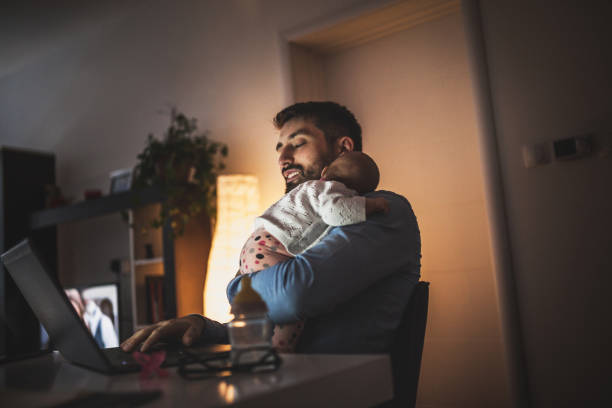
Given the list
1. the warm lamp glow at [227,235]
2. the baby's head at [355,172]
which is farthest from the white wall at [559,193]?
the warm lamp glow at [227,235]

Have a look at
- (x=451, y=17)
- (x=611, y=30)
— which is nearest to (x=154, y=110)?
(x=451, y=17)

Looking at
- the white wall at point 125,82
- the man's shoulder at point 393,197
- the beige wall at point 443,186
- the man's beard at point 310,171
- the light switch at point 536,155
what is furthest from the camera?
the white wall at point 125,82

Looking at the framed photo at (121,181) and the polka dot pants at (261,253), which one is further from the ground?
the framed photo at (121,181)

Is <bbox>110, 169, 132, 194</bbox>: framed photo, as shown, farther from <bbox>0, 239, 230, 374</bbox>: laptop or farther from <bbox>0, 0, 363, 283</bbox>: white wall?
<bbox>0, 239, 230, 374</bbox>: laptop

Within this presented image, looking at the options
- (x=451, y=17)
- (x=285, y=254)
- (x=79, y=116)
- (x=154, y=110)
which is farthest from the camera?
(x=79, y=116)

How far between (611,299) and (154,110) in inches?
125

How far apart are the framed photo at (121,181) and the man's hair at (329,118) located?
219 cm

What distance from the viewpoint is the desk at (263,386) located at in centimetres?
63

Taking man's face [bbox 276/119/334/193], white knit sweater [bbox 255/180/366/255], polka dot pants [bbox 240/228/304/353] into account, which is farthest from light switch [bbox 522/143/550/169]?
polka dot pants [bbox 240/228/304/353]

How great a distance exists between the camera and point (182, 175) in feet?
10.4

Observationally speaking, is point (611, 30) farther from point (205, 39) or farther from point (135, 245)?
point (135, 245)

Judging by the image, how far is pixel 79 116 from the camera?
178 inches

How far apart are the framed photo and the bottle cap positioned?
3112 millimetres

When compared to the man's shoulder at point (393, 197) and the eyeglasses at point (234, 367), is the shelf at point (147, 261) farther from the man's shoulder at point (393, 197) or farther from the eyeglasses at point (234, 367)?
the eyeglasses at point (234, 367)
